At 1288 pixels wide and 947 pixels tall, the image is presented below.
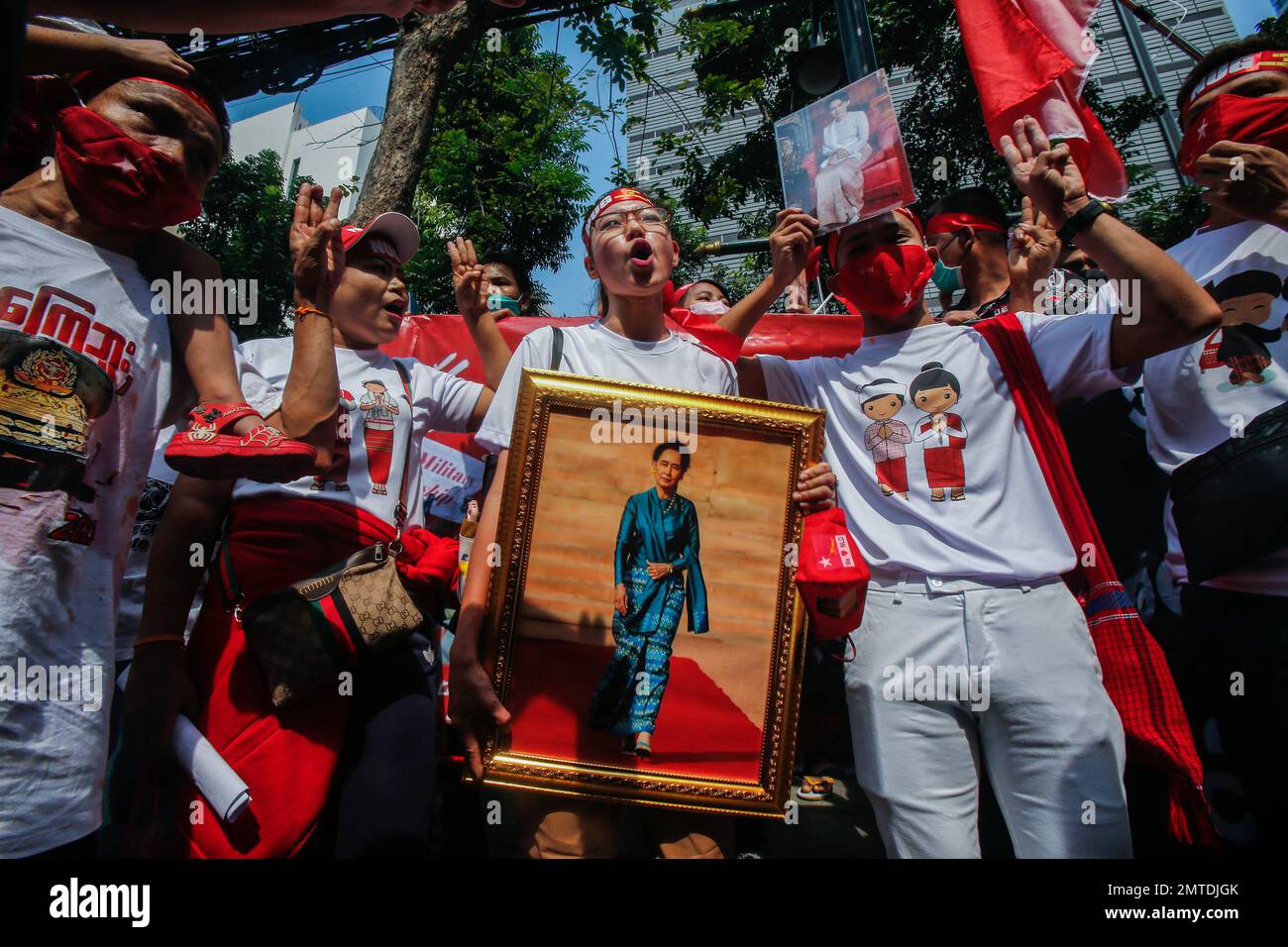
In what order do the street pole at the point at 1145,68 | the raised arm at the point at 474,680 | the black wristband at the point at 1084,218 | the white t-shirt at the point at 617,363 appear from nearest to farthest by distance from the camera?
the raised arm at the point at 474,680 < the black wristband at the point at 1084,218 < the white t-shirt at the point at 617,363 < the street pole at the point at 1145,68

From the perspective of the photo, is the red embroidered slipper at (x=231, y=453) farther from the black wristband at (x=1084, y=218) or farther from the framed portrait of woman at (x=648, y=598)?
the black wristband at (x=1084, y=218)

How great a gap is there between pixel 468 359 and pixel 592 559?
328cm

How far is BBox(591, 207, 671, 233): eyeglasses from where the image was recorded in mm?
2635

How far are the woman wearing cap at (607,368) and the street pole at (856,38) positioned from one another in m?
3.71

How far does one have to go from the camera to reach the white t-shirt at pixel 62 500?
144 centimetres

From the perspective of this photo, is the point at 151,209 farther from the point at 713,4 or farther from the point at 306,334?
the point at 713,4

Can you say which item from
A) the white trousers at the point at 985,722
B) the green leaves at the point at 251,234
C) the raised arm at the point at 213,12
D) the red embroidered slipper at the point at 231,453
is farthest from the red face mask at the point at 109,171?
the green leaves at the point at 251,234

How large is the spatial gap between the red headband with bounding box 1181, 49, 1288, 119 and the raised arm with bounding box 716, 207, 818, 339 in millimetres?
1469

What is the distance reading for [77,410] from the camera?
5.23 feet

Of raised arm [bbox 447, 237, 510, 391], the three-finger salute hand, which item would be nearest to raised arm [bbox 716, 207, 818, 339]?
the three-finger salute hand

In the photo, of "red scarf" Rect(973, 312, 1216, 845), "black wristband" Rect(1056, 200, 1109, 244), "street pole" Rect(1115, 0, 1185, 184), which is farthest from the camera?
"street pole" Rect(1115, 0, 1185, 184)

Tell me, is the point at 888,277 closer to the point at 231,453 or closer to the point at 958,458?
the point at 958,458

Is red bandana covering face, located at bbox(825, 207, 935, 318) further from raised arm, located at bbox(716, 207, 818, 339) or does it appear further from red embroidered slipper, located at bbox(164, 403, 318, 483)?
red embroidered slipper, located at bbox(164, 403, 318, 483)

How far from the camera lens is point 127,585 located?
8.68ft
